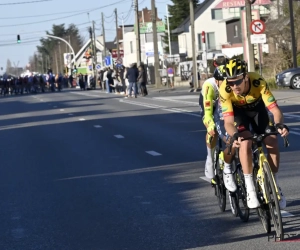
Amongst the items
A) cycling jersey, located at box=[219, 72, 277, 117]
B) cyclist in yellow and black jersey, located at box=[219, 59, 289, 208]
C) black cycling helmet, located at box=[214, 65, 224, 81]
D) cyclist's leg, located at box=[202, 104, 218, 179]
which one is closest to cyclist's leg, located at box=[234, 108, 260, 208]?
cyclist in yellow and black jersey, located at box=[219, 59, 289, 208]

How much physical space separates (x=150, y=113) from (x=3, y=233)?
21104 millimetres

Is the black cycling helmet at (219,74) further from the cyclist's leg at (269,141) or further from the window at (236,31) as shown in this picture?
the window at (236,31)

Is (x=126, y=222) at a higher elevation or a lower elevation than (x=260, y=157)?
lower

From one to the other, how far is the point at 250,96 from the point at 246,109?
0.17 meters

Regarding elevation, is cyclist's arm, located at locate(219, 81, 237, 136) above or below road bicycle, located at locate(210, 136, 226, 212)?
above

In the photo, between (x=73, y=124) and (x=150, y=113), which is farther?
(x=150, y=113)

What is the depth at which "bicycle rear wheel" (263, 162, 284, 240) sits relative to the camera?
7.47 m

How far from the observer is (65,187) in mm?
12172

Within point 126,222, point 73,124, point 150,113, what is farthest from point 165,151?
point 150,113

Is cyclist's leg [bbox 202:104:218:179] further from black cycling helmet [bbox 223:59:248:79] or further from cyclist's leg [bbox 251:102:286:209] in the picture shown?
black cycling helmet [bbox 223:59:248:79]

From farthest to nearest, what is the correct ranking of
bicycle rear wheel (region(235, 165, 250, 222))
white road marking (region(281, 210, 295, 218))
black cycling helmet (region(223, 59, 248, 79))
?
white road marking (region(281, 210, 295, 218)), bicycle rear wheel (region(235, 165, 250, 222)), black cycling helmet (region(223, 59, 248, 79))

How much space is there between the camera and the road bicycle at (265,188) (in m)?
7.51

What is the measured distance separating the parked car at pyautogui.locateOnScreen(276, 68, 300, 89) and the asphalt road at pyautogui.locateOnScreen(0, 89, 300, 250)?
17286 mm

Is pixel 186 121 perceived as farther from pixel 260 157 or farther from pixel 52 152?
pixel 260 157
